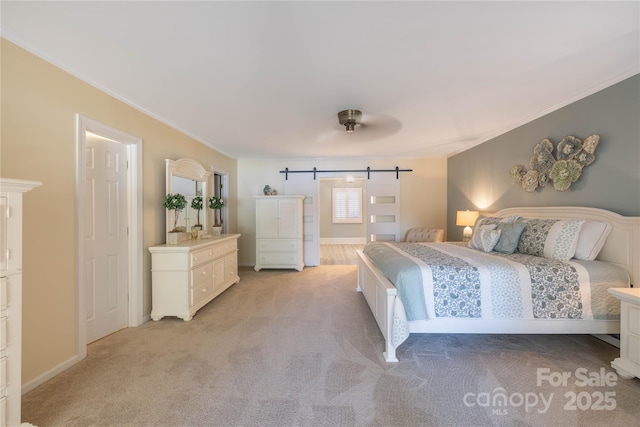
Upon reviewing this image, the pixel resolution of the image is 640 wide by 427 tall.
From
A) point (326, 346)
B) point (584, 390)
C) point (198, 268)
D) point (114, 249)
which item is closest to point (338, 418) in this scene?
point (326, 346)

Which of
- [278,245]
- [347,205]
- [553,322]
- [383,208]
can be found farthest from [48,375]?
[347,205]

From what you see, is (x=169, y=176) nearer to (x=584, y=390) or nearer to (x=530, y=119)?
(x=584, y=390)

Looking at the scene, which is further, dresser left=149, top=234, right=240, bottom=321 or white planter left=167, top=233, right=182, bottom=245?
white planter left=167, top=233, right=182, bottom=245

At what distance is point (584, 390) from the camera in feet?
5.60

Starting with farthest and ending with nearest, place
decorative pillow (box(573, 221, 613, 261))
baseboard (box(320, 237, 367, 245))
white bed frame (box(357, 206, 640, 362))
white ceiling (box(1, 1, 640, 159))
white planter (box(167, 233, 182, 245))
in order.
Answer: baseboard (box(320, 237, 367, 245))
white planter (box(167, 233, 182, 245))
decorative pillow (box(573, 221, 613, 261))
white bed frame (box(357, 206, 640, 362))
white ceiling (box(1, 1, 640, 159))

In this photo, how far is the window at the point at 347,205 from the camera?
8.89 metres

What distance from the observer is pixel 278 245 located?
517 cm

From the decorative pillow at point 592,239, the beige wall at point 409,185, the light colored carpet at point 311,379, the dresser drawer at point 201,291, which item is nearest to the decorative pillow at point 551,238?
the decorative pillow at point 592,239

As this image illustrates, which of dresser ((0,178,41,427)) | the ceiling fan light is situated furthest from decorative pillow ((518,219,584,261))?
dresser ((0,178,41,427))

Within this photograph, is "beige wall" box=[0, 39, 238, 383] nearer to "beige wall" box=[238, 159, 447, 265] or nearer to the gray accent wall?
"beige wall" box=[238, 159, 447, 265]

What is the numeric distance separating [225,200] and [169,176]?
1907mm

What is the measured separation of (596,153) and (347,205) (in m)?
6.74

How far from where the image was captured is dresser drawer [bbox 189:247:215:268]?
9.61ft

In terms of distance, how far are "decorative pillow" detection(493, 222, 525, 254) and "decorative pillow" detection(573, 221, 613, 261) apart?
468 millimetres
